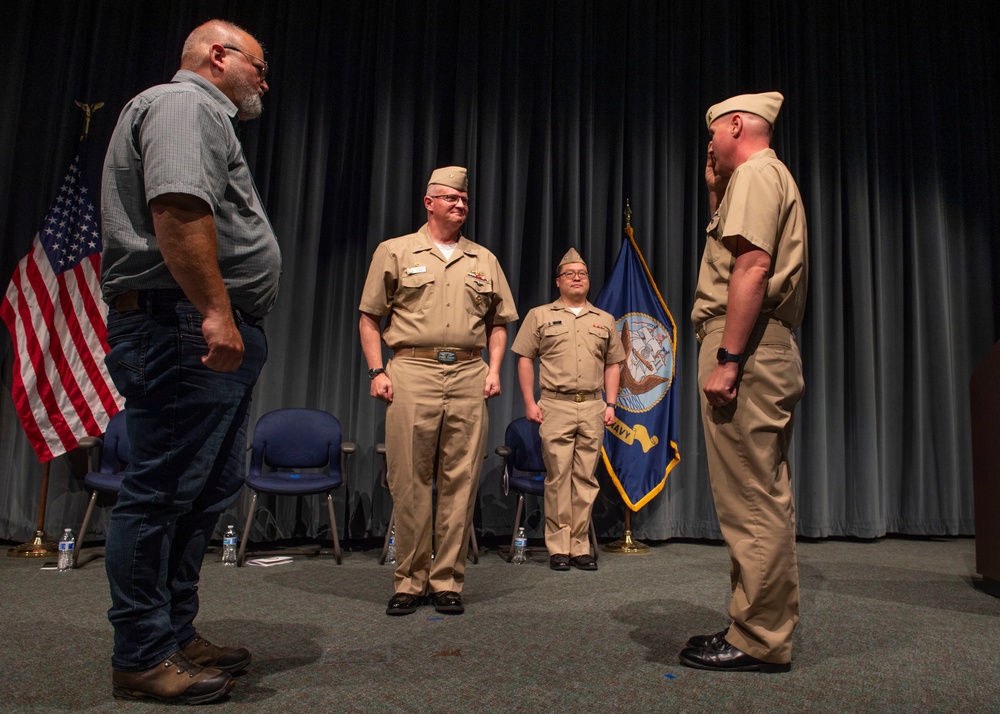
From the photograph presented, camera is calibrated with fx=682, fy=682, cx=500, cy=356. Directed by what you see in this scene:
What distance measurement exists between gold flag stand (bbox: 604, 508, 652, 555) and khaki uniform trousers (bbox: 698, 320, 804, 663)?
8.11ft

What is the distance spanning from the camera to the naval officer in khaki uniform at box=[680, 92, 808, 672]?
1826 millimetres

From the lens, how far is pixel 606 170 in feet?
16.9

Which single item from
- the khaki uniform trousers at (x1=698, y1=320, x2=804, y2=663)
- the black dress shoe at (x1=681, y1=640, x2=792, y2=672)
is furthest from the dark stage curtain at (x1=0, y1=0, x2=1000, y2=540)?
the khaki uniform trousers at (x1=698, y1=320, x2=804, y2=663)

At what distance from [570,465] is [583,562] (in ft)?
1.85

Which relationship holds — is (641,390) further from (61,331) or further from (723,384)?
(61,331)

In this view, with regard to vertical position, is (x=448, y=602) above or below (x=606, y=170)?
below

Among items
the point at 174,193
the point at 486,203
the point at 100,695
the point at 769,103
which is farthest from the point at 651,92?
the point at 100,695

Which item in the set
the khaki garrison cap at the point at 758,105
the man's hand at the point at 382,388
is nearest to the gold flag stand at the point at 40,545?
the man's hand at the point at 382,388

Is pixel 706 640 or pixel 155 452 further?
pixel 706 640

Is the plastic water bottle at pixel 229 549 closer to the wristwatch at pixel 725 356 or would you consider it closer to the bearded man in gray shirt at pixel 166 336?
the bearded man in gray shirt at pixel 166 336

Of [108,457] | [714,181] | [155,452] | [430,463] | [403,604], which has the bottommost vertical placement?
[403,604]

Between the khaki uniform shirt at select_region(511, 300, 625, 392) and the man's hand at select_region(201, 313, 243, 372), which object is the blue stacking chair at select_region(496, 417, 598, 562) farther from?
the man's hand at select_region(201, 313, 243, 372)

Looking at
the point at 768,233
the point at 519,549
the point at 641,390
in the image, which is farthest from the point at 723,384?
the point at 641,390

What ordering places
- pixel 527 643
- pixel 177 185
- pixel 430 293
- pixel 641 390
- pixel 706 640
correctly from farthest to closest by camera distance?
pixel 641 390
pixel 430 293
pixel 527 643
pixel 706 640
pixel 177 185
